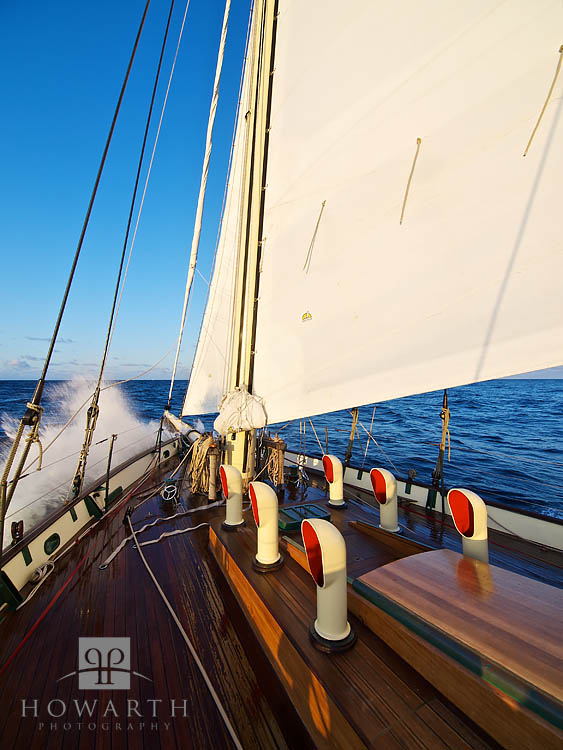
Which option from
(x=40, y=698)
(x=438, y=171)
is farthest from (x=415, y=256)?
(x=40, y=698)

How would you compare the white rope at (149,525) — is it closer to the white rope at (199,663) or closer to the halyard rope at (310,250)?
the white rope at (199,663)

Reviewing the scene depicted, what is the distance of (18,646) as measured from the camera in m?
2.53

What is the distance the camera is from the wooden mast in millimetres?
4680

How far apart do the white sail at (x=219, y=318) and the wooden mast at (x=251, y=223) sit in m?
1.97

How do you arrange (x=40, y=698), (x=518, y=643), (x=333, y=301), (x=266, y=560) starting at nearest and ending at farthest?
(x=518, y=643) < (x=40, y=698) < (x=266, y=560) < (x=333, y=301)

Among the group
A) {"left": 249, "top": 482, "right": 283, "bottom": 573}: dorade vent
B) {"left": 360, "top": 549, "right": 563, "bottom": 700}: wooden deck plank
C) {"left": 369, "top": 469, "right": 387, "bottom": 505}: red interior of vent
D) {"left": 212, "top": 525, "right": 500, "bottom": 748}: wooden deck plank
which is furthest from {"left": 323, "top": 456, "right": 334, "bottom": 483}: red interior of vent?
{"left": 360, "top": 549, "right": 563, "bottom": 700}: wooden deck plank

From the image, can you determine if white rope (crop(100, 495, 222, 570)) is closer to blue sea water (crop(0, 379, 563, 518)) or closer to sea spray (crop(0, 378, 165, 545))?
sea spray (crop(0, 378, 165, 545))

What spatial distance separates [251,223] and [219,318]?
→ 128 inches

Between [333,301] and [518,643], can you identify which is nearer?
[518,643]

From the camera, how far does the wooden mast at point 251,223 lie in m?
4.68

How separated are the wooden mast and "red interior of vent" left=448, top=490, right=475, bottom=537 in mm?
3030

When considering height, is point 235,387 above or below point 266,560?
above

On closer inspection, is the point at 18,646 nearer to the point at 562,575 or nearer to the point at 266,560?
the point at 266,560

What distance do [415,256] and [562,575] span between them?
3478 mm
